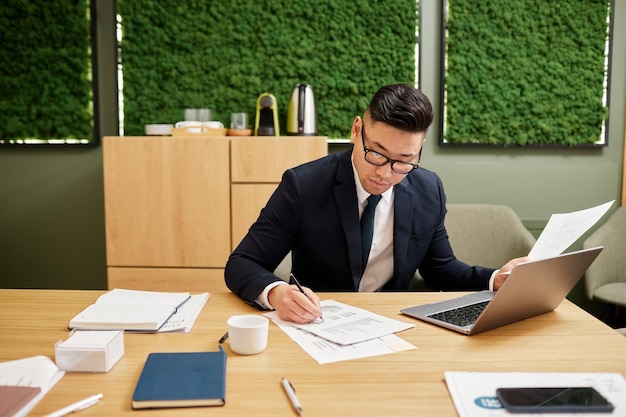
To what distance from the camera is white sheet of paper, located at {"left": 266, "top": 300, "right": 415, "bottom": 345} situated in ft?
4.31

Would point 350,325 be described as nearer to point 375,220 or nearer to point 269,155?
point 375,220

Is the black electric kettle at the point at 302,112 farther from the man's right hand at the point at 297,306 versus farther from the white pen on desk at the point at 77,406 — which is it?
the white pen on desk at the point at 77,406

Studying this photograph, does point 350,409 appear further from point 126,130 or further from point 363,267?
point 126,130

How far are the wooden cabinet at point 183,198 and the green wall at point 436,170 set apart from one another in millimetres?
585

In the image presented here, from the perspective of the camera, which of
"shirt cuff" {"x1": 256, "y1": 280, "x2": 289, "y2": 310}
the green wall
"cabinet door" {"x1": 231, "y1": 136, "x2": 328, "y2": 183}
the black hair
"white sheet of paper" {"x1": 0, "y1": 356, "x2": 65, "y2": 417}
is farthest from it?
the green wall

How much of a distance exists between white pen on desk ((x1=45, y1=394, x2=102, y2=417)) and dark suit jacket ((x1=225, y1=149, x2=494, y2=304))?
2.59 ft

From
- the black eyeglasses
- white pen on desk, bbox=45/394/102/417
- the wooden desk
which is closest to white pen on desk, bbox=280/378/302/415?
the wooden desk

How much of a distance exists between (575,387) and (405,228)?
37.9 inches

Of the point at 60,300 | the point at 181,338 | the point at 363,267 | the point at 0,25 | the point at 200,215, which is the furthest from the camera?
the point at 0,25

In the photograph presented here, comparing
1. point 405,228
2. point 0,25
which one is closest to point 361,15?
point 405,228

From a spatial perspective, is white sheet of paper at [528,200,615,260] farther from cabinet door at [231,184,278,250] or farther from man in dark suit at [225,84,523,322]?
cabinet door at [231,184,278,250]

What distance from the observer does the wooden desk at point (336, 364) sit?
997 mm

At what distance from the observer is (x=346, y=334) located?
1326mm

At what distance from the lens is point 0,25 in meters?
3.44
